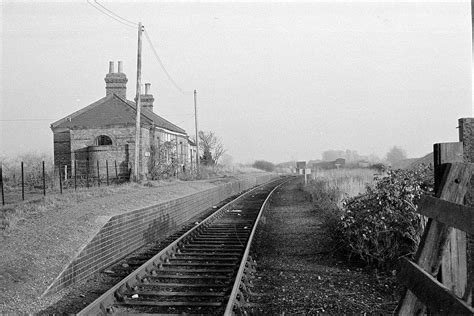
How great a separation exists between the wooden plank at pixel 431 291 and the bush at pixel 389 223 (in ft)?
16.2

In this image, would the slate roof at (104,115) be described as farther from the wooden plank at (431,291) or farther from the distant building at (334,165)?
the wooden plank at (431,291)

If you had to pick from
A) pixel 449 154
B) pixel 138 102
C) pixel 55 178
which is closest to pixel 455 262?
pixel 449 154

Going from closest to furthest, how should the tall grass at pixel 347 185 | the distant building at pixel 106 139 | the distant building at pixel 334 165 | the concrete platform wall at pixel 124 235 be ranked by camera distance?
the concrete platform wall at pixel 124 235 → the tall grass at pixel 347 185 → the distant building at pixel 106 139 → the distant building at pixel 334 165

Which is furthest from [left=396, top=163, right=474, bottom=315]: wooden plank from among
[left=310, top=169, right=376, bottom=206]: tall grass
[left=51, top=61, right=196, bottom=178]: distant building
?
[left=51, top=61, right=196, bottom=178]: distant building

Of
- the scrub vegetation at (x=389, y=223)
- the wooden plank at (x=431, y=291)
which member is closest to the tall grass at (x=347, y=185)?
the scrub vegetation at (x=389, y=223)

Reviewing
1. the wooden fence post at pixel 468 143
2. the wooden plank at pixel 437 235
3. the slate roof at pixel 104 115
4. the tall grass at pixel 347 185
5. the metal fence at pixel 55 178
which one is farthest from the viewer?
the slate roof at pixel 104 115

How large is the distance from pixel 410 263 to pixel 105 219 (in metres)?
6.93

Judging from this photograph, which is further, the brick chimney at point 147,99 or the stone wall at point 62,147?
the brick chimney at point 147,99

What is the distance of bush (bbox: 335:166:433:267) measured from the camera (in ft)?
26.9

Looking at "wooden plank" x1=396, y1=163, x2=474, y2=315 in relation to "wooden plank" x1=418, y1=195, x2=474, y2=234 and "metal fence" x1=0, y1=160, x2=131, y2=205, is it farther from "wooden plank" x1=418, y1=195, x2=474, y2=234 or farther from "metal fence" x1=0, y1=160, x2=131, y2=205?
"metal fence" x1=0, y1=160, x2=131, y2=205

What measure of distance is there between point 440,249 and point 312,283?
4483mm

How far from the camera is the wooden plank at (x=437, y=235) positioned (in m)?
3.26

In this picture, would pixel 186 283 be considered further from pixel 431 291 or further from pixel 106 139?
pixel 106 139

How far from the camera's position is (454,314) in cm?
258
